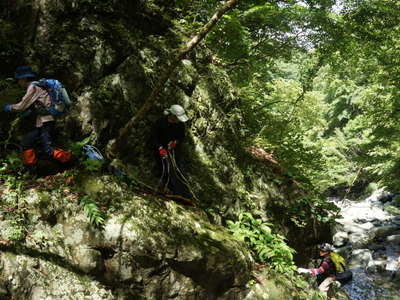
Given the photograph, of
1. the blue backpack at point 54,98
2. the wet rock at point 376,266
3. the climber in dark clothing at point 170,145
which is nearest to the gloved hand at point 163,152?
the climber in dark clothing at point 170,145

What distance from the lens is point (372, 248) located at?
16.2 m

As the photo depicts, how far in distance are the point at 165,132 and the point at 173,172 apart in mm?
901

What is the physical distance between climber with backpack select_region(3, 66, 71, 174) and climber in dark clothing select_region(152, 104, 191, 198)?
1.95 m

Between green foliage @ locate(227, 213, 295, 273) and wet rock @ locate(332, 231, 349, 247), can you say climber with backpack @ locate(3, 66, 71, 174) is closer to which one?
green foliage @ locate(227, 213, 295, 273)

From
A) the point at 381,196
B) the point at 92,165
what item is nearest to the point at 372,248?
the point at 381,196

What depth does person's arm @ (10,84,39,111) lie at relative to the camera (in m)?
4.84

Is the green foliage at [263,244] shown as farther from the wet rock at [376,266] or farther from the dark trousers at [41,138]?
the wet rock at [376,266]

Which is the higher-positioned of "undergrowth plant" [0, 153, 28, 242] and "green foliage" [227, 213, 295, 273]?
"undergrowth plant" [0, 153, 28, 242]

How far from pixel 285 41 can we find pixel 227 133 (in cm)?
544

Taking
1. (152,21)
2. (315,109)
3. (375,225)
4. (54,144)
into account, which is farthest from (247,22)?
(375,225)

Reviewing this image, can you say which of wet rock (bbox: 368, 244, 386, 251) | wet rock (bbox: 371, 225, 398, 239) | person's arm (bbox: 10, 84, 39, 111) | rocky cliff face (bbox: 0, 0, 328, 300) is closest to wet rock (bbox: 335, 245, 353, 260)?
wet rock (bbox: 368, 244, 386, 251)

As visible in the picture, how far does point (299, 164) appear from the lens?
11.0 m

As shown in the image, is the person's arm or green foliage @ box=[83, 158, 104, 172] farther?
green foliage @ box=[83, 158, 104, 172]

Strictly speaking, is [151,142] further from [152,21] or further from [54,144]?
[152,21]
